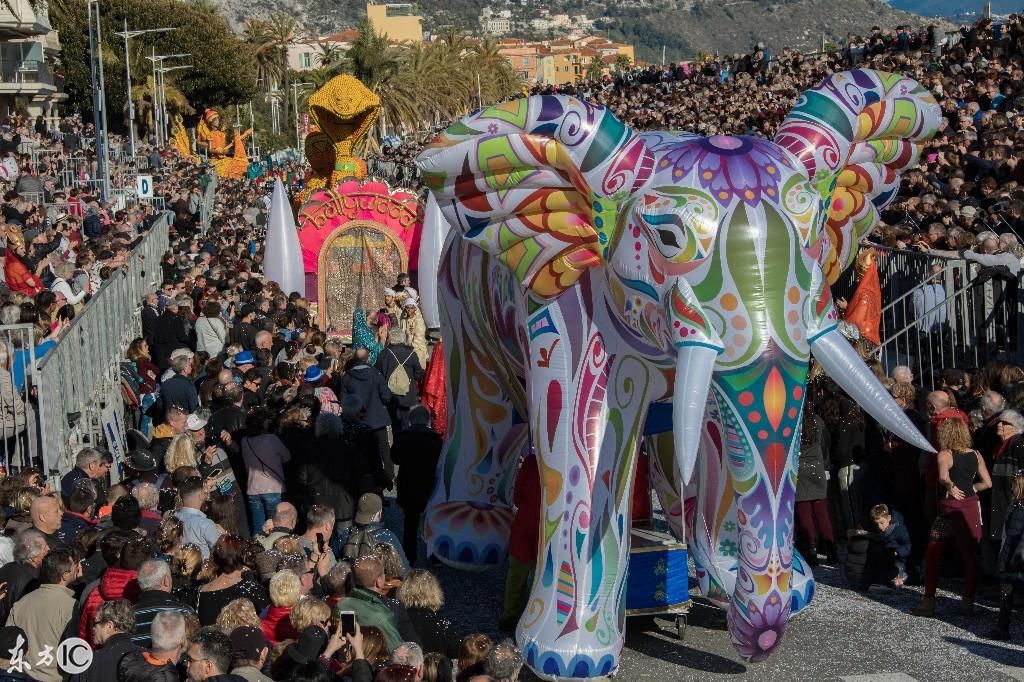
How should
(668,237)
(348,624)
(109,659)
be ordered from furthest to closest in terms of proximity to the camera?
(668,237), (348,624), (109,659)

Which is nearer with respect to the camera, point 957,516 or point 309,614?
point 309,614

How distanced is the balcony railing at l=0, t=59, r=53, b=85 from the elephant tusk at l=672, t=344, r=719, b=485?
177ft

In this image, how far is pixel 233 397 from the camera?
11234 mm

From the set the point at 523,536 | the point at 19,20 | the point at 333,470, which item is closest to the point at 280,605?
the point at 523,536

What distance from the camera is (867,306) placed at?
543 inches

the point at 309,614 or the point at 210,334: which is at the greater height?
the point at 210,334

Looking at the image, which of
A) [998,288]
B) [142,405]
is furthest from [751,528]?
[142,405]

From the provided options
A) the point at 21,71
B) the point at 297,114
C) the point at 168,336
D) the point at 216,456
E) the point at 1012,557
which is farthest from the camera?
the point at 297,114

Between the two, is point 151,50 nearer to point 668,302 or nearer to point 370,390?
point 370,390

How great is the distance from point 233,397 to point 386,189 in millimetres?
10269

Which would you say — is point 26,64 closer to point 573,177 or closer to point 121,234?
point 121,234

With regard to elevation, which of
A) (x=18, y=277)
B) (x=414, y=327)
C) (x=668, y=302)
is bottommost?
(x=414, y=327)

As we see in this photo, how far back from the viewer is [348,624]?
6191 mm

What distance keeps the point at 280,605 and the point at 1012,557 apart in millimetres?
3949
